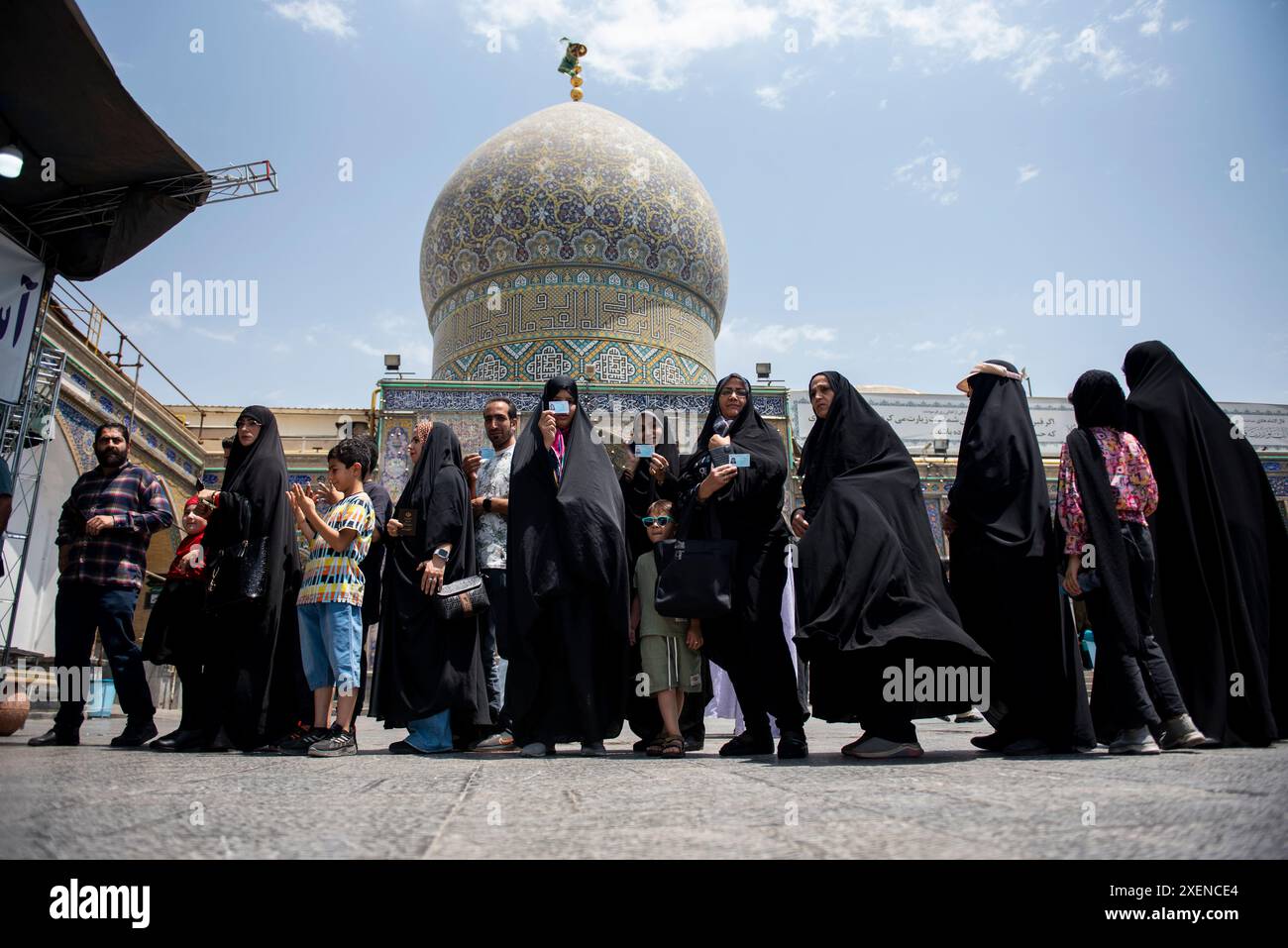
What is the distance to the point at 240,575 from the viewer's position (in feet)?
12.6

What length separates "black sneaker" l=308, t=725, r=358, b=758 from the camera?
3453 mm

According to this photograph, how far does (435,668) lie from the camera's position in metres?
3.75

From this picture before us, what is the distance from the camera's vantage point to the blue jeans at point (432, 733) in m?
3.79

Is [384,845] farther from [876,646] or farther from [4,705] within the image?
[4,705]

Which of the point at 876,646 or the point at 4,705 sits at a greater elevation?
the point at 876,646

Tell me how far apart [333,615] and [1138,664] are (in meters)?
2.97

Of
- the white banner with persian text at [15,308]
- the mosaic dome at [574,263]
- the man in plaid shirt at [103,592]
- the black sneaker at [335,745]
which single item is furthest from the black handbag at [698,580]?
the mosaic dome at [574,263]

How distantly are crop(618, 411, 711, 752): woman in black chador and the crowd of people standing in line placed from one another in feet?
0.05

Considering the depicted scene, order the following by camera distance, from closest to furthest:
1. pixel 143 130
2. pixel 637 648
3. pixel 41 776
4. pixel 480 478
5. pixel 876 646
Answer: pixel 41 776
pixel 876 646
pixel 637 648
pixel 480 478
pixel 143 130

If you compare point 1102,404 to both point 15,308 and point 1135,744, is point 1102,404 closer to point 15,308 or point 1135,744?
point 1135,744

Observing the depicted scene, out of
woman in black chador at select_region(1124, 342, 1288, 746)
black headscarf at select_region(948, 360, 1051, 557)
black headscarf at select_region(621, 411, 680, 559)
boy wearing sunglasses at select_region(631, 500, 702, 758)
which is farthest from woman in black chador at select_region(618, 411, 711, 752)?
woman in black chador at select_region(1124, 342, 1288, 746)
